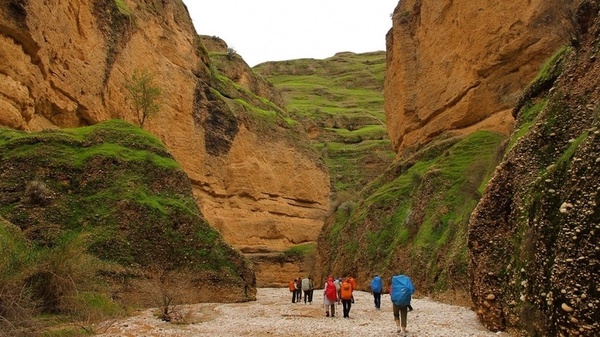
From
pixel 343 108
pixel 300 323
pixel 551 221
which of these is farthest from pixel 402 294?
pixel 343 108

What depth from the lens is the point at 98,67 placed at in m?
38.4

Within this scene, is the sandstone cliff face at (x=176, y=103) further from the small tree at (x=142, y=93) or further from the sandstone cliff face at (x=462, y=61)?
the sandstone cliff face at (x=462, y=61)

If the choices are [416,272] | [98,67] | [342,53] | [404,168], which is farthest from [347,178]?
[342,53]

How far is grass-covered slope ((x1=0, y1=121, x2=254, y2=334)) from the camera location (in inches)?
869

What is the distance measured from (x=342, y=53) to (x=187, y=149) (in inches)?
5379

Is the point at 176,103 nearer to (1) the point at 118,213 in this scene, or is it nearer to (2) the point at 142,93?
(2) the point at 142,93

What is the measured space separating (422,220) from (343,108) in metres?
89.2

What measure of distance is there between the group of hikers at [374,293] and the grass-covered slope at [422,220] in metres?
3.31

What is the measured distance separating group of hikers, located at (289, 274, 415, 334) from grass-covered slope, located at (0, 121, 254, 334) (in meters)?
3.44

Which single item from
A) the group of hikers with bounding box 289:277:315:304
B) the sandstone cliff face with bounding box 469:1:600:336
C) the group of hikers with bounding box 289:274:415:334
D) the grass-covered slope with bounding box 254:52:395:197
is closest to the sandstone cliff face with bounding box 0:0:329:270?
the grass-covered slope with bounding box 254:52:395:197

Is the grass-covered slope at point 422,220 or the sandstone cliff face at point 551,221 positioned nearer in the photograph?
the sandstone cliff face at point 551,221

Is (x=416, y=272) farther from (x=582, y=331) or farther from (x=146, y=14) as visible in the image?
(x=146, y=14)

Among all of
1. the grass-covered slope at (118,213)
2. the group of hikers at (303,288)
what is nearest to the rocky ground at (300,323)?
the grass-covered slope at (118,213)

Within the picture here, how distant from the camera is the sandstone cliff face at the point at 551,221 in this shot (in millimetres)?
8219
